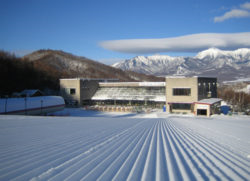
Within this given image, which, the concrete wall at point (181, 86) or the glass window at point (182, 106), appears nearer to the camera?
the concrete wall at point (181, 86)

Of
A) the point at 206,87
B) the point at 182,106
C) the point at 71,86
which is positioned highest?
the point at 71,86

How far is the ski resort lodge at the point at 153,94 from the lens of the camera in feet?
101

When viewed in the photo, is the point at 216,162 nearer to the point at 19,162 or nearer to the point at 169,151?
the point at 169,151

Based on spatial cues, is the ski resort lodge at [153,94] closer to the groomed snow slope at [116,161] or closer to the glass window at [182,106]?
the glass window at [182,106]

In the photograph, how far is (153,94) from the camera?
35.4m

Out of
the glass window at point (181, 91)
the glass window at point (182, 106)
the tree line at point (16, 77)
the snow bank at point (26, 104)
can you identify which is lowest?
the glass window at point (182, 106)

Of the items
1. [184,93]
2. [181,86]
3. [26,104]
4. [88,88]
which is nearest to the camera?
[26,104]

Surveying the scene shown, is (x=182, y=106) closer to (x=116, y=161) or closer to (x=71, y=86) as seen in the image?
(x=71, y=86)

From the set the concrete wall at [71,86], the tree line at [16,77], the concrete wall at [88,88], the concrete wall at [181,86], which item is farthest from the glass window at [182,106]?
the tree line at [16,77]

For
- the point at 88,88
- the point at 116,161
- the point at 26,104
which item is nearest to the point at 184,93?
the point at 88,88

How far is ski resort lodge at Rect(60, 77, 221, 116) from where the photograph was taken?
30688mm

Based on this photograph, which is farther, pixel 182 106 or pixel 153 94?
pixel 153 94

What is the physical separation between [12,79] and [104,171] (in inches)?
1592

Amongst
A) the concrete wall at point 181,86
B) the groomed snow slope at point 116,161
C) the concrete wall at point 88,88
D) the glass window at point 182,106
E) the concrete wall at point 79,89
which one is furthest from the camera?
the concrete wall at point 88,88
